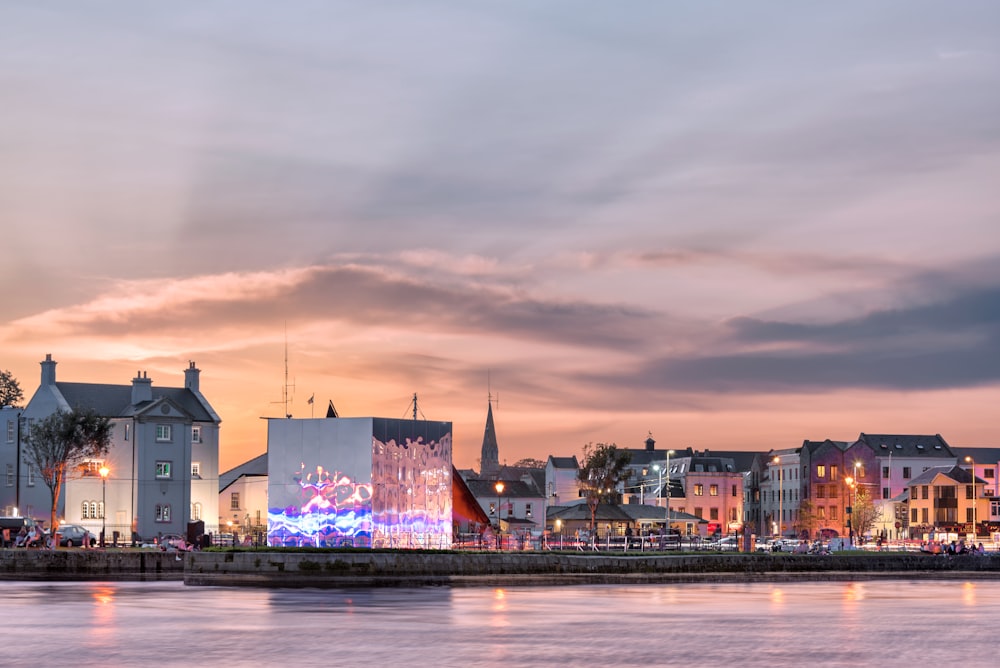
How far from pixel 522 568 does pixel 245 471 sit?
73665 millimetres

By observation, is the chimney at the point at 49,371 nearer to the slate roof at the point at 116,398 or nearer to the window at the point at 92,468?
the slate roof at the point at 116,398

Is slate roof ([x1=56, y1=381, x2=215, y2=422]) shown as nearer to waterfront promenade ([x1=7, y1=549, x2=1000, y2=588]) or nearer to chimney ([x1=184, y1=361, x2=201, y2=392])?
chimney ([x1=184, y1=361, x2=201, y2=392])

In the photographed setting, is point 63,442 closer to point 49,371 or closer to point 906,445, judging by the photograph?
point 49,371

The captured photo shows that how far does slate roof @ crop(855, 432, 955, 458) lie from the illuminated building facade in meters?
128

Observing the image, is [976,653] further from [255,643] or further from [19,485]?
[19,485]

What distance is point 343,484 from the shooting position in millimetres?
74875

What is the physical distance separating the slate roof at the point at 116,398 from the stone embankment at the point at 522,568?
52.2 metres

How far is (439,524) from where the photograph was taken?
78.3 m

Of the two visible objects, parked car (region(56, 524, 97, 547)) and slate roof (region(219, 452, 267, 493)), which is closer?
parked car (region(56, 524, 97, 547))

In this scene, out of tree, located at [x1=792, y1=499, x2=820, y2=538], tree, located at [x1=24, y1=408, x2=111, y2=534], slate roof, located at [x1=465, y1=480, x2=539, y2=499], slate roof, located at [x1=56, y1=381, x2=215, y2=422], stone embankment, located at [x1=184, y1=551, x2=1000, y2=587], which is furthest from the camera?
slate roof, located at [x1=465, y1=480, x2=539, y2=499]

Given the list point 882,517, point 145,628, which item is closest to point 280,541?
point 145,628

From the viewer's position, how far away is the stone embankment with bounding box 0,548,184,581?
84250mm

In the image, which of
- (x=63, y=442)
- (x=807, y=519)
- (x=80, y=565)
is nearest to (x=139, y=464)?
(x=63, y=442)

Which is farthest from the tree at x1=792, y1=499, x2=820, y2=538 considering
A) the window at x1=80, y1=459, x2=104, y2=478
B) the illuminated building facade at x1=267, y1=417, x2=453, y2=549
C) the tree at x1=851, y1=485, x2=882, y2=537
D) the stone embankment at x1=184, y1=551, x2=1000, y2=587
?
the illuminated building facade at x1=267, y1=417, x2=453, y2=549
